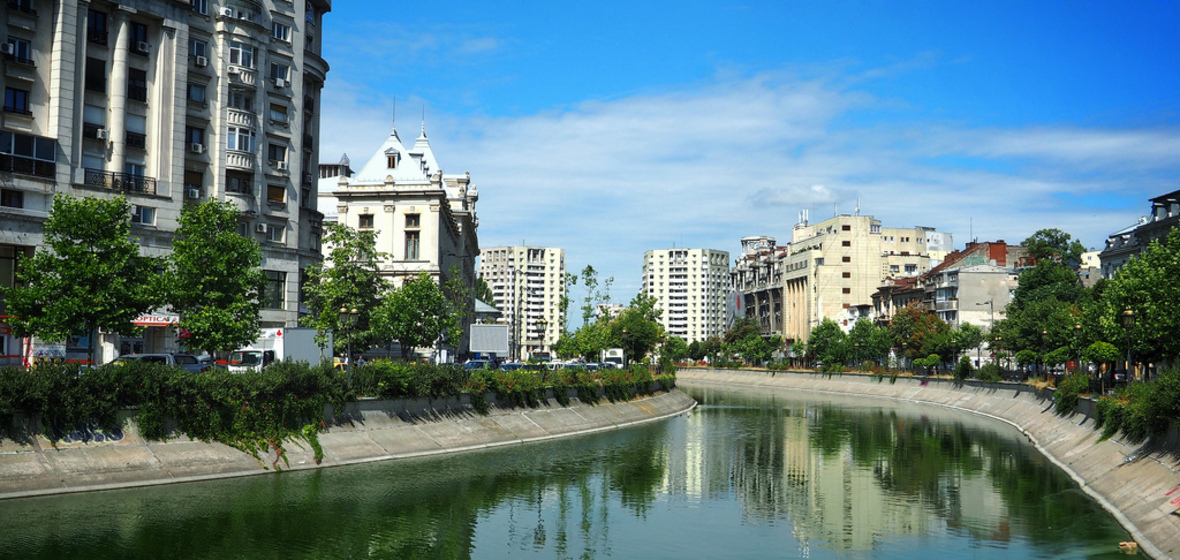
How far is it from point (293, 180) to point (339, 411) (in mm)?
35378

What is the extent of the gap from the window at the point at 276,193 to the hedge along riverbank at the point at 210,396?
28053 millimetres

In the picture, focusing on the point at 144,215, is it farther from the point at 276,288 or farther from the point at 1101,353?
the point at 1101,353

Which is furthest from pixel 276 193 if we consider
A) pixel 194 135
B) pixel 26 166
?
pixel 26 166

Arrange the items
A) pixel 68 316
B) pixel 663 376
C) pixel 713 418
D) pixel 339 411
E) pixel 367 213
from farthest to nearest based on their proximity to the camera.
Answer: pixel 367 213
pixel 663 376
pixel 713 418
pixel 339 411
pixel 68 316

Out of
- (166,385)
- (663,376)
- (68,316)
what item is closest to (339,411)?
(166,385)

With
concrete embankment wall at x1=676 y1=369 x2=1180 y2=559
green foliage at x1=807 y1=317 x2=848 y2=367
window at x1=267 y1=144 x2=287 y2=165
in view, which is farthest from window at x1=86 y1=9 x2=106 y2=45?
green foliage at x1=807 y1=317 x2=848 y2=367

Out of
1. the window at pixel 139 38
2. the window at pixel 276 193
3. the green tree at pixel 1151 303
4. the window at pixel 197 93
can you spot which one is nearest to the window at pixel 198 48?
the window at pixel 197 93

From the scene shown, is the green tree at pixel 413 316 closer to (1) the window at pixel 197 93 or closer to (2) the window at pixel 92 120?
(1) the window at pixel 197 93

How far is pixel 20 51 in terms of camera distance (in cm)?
6062

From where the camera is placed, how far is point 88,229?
45.1m

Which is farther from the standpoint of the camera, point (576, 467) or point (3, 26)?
point (3, 26)

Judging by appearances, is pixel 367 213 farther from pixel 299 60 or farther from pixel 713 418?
pixel 713 418

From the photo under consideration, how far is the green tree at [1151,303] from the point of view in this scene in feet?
174

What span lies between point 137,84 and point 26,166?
10.1m
